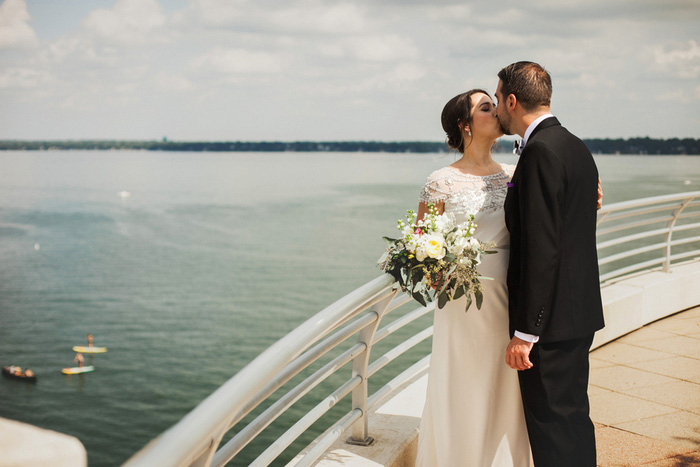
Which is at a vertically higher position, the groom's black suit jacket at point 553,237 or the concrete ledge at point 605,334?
the groom's black suit jacket at point 553,237

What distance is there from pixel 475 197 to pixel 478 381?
2.29 ft

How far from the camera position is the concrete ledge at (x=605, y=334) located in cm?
247

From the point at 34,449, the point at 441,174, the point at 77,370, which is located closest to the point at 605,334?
the point at 441,174

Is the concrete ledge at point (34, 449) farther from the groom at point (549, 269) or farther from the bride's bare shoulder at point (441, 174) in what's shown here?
the bride's bare shoulder at point (441, 174)

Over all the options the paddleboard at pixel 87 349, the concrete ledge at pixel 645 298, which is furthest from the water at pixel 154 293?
the concrete ledge at pixel 645 298

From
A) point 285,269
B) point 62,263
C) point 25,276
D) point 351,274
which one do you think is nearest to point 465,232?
point 351,274

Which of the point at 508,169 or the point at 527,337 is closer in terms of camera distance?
the point at 527,337

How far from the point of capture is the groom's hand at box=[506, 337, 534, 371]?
2094 mm

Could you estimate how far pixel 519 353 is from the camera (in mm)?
2107

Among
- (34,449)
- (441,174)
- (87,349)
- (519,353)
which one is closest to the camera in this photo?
(34,449)

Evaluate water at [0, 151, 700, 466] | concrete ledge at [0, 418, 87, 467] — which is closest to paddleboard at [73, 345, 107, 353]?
water at [0, 151, 700, 466]

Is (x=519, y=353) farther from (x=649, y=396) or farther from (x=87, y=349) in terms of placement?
(x=87, y=349)

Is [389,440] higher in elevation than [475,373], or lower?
lower

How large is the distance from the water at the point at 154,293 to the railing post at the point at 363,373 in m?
27.2
